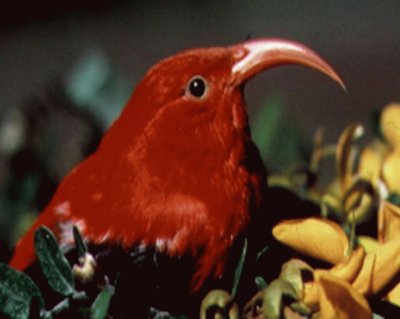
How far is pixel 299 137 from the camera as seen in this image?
142 centimetres

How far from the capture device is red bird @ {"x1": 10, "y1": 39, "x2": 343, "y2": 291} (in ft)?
3.62

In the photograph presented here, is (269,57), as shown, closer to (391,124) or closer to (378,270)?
(391,124)

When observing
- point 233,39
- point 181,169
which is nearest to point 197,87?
point 181,169

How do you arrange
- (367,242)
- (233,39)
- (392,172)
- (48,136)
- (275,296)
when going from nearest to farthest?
(275,296) < (367,242) < (392,172) < (48,136) < (233,39)

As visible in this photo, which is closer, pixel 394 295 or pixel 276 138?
pixel 394 295

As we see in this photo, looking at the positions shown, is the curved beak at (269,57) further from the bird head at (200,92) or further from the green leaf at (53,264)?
the green leaf at (53,264)

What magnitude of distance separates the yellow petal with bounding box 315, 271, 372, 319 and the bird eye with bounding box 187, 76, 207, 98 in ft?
1.37

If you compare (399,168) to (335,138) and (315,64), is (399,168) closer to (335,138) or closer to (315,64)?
(315,64)

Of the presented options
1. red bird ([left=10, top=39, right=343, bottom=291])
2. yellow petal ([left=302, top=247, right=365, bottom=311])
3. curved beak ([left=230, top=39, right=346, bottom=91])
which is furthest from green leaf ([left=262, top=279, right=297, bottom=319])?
curved beak ([left=230, top=39, right=346, bottom=91])

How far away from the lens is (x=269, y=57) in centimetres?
119

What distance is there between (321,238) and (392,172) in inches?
10.8

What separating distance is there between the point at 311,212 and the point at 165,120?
195 millimetres

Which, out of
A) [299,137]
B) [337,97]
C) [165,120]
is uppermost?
[165,120]

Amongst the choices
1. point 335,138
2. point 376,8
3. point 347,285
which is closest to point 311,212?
point 347,285
